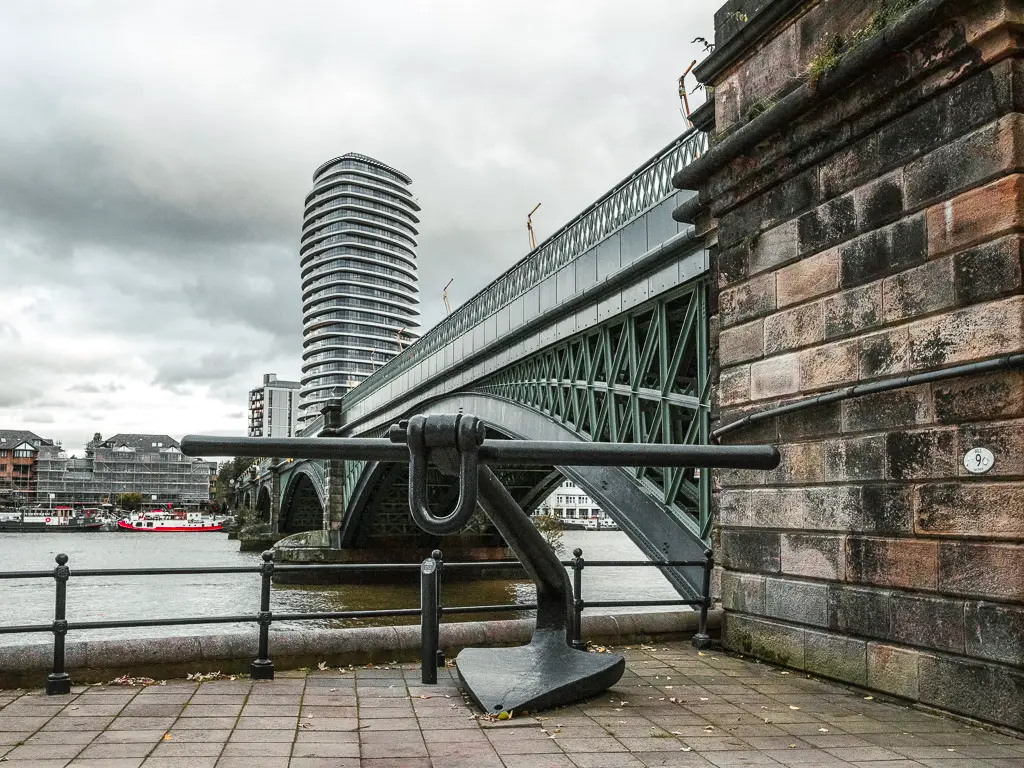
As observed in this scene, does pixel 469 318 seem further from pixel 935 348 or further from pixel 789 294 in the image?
pixel 935 348

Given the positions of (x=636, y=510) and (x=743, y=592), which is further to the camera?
(x=636, y=510)

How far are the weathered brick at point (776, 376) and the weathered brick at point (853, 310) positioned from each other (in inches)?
17.1

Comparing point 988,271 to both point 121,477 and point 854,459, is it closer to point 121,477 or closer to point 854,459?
point 854,459

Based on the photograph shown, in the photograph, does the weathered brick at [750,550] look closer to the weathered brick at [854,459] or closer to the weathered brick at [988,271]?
the weathered brick at [854,459]

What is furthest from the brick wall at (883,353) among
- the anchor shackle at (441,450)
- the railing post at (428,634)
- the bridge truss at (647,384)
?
the bridge truss at (647,384)

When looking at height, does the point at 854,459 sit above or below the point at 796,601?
above

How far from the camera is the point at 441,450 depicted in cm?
535

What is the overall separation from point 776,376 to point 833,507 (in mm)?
1160

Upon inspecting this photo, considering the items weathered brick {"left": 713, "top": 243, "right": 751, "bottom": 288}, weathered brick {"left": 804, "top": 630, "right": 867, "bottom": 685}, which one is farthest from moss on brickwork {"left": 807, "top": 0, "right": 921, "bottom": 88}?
weathered brick {"left": 804, "top": 630, "right": 867, "bottom": 685}

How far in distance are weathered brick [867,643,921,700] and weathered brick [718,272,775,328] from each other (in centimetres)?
268

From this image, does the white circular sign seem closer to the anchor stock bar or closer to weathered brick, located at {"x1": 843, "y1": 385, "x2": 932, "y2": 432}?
weathered brick, located at {"x1": 843, "y1": 385, "x2": 932, "y2": 432}

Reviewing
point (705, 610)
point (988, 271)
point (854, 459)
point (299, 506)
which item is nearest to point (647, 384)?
point (705, 610)

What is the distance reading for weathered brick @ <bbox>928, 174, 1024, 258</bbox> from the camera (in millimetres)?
5441

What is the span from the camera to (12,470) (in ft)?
526
